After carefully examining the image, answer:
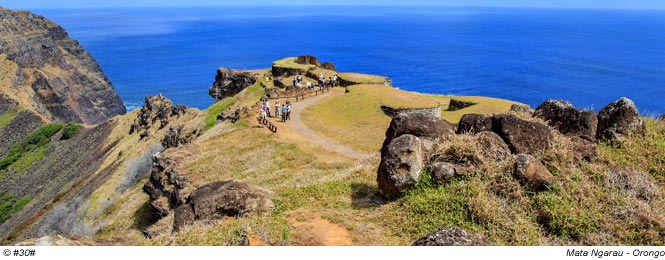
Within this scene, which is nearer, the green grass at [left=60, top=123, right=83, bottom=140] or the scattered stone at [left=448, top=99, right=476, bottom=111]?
the scattered stone at [left=448, top=99, right=476, bottom=111]

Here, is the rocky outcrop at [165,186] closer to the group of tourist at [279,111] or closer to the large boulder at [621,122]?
the group of tourist at [279,111]

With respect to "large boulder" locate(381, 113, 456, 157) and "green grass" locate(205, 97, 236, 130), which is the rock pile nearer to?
"large boulder" locate(381, 113, 456, 157)

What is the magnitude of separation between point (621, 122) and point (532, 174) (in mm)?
5724

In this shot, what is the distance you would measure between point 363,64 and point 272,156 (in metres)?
145

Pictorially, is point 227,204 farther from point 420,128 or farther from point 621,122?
point 621,122

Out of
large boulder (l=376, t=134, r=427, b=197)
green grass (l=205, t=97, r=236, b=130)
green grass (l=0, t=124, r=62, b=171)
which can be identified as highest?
large boulder (l=376, t=134, r=427, b=197)

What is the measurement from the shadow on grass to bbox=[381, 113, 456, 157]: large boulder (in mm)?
1258

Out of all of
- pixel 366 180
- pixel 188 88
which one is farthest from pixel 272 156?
pixel 188 88

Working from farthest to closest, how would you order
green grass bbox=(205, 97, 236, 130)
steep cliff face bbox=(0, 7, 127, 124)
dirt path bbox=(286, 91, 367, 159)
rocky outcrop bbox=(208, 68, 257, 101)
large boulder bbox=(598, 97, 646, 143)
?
steep cliff face bbox=(0, 7, 127, 124) < rocky outcrop bbox=(208, 68, 257, 101) < green grass bbox=(205, 97, 236, 130) < dirt path bbox=(286, 91, 367, 159) < large boulder bbox=(598, 97, 646, 143)

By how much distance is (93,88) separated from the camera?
152500 millimetres

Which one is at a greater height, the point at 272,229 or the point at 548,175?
the point at 548,175

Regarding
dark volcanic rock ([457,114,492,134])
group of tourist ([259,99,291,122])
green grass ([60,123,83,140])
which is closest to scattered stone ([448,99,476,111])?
group of tourist ([259,99,291,122])

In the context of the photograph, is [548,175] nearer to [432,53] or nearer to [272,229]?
[272,229]

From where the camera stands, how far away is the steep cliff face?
121688mm
